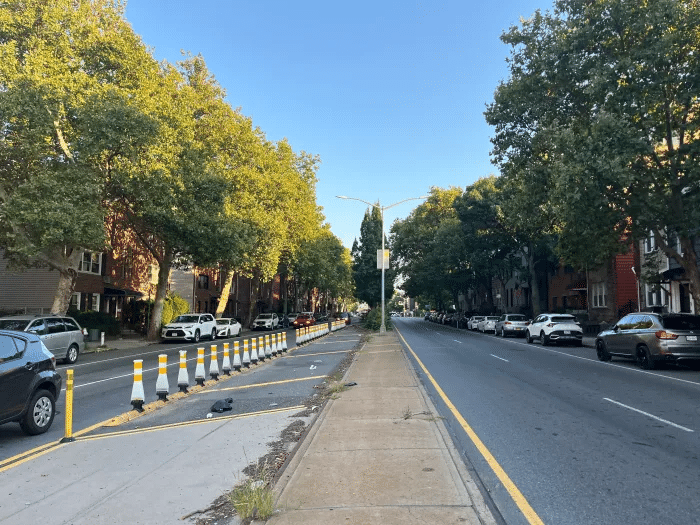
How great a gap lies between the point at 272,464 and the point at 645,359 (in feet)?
42.2

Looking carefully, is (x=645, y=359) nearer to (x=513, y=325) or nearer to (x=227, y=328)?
(x=513, y=325)

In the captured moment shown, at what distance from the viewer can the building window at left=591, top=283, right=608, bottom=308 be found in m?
37.3

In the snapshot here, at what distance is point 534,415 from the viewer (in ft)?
28.8

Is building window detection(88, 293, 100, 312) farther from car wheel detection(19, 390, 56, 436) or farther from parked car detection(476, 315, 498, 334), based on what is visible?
car wheel detection(19, 390, 56, 436)

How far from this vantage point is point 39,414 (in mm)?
7992

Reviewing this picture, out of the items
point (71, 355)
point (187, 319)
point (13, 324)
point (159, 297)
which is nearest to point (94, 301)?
point (159, 297)

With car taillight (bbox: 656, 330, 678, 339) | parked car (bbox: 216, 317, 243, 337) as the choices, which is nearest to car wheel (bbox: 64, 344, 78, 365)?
parked car (bbox: 216, 317, 243, 337)

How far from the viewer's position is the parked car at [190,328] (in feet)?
95.6

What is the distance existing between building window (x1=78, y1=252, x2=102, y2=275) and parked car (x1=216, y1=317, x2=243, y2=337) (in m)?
8.73

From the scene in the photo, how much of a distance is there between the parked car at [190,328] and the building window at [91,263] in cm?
800

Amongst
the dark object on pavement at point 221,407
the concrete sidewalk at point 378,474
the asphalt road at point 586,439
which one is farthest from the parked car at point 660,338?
the dark object on pavement at point 221,407

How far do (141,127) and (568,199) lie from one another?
16704 mm

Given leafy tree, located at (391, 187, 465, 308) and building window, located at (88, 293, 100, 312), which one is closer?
building window, located at (88, 293, 100, 312)

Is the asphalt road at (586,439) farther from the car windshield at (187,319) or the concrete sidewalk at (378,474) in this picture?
the car windshield at (187,319)
